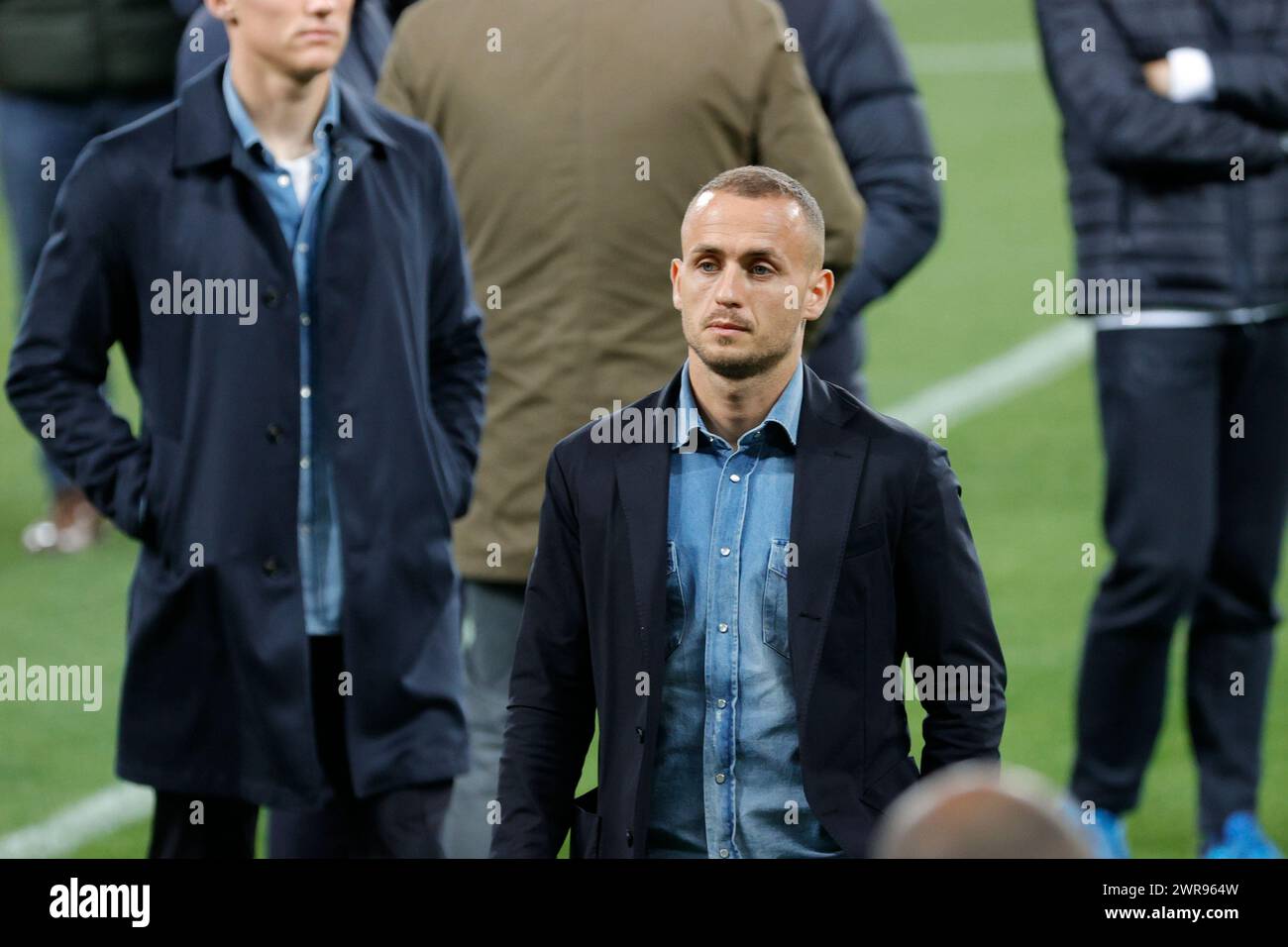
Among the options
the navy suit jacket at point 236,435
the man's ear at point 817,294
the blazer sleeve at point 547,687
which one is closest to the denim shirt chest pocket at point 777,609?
the blazer sleeve at point 547,687

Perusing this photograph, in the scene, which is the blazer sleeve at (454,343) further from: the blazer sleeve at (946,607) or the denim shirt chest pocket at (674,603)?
the blazer sleeve at (946,607)

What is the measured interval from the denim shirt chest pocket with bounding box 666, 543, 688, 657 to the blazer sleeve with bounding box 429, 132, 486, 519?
3.64 ft

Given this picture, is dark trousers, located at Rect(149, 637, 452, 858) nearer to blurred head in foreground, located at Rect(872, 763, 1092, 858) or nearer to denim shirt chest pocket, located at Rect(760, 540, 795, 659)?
denim shirt chest pocket, located at Rect(760, 540, 795, 659)

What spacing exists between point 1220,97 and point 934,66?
13.9 m

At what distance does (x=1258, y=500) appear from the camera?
536cm

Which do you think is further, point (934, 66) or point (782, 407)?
point (934, 66)

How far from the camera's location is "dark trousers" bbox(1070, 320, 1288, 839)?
525 centimetres

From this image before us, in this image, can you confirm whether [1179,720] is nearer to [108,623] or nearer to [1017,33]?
[108,623]

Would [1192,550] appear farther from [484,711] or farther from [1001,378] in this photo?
[1001,378]

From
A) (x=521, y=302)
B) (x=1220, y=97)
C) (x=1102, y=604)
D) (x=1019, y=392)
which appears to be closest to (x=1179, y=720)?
(x=1102, y=604)

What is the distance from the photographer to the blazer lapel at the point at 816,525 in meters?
3.04

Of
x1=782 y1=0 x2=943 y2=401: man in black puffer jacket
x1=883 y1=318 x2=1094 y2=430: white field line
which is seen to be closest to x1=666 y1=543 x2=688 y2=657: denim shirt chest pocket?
x1=782 y1=0 x2=943 y2=401: man in black puffer jacket

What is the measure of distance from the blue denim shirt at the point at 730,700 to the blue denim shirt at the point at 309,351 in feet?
3.41
